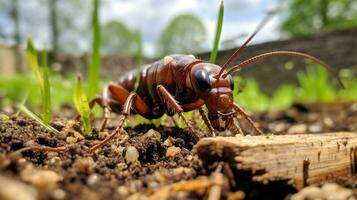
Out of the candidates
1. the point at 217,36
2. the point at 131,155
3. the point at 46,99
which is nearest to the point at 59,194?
the point at 131,155

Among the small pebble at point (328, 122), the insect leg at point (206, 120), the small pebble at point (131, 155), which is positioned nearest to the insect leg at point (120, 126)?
the small pebble at point (131, 155)

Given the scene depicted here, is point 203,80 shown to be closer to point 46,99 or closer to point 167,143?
point 167,143

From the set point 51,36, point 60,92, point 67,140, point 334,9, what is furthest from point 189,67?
point 334,9

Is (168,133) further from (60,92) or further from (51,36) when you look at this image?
(51,36)

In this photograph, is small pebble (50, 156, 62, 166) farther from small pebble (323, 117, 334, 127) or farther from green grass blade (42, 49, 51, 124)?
small pebble (323, 117, 334, 127)

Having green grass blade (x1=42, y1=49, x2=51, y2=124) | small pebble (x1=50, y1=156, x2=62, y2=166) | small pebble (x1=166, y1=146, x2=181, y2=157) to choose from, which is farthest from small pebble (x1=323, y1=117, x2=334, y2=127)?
small pebble (x1=50, y1=156, x2=62, y2=166)

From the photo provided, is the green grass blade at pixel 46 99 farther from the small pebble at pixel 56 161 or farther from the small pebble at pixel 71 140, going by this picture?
the small pebble at pixel 56 161

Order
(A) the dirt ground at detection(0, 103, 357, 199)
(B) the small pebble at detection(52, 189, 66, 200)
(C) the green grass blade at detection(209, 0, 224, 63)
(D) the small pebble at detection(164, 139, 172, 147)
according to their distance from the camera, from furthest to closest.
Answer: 1. (C) the green grass blade at detection(209, 0, 224, 63)
2. (D) the small pebble at detection(164, 139, 172, 147)
3. (A) the dirt ground at detection(0, 103, 357, 199)
4. (B) the small pebble at detection(52, 189, 66, 200)

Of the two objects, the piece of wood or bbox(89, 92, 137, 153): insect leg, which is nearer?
the piece of wood

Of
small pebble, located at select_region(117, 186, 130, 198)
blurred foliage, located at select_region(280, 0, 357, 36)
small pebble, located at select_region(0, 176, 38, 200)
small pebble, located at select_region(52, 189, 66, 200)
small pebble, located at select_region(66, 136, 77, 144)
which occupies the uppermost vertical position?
small pebble, located at select_region(0, 176, 38, 200)
